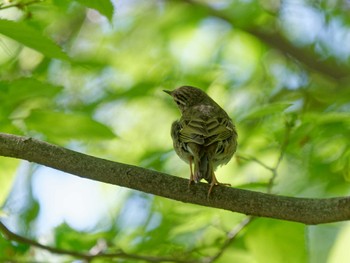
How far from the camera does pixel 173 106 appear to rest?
8070 mm

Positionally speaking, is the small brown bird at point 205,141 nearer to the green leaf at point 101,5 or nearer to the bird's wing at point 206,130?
the bird's wing at point 206,130

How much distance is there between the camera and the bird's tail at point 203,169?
486 centimetres

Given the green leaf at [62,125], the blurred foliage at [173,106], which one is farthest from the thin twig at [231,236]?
the green leaf at [62,125]

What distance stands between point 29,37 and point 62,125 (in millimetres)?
1076

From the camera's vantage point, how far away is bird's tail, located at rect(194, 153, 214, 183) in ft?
15.9

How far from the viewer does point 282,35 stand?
9.15 meters

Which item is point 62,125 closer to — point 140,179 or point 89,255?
point 140,179

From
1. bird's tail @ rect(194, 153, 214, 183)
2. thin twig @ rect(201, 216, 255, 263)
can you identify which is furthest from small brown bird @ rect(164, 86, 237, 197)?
thin twig @ rect(201, 216, 255, 263)

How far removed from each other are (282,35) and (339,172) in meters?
4.09

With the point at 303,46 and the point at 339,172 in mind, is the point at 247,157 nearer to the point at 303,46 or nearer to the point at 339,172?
the point at 339,172

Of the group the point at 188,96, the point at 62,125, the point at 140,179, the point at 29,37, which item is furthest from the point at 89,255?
the point at 188,96

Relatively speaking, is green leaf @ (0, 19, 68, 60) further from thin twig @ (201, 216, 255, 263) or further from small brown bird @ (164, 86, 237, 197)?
thin twig @ (201, 216, 255, 263)

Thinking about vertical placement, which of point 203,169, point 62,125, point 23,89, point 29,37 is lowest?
point 203,169

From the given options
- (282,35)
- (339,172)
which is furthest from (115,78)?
(339,172)
